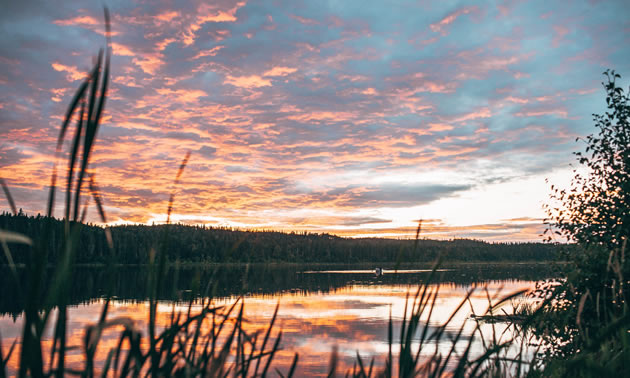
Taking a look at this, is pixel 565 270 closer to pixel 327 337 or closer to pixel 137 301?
pixel 327 337

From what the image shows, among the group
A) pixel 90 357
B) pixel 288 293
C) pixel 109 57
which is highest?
pixel 109 57

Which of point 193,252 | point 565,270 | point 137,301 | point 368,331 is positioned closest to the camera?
point 565,270

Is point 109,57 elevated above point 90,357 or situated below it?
above

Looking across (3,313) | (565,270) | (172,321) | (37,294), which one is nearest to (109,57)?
(37,294)

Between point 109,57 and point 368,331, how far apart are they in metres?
31.1

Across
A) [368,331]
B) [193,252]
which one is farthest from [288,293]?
[193,252]

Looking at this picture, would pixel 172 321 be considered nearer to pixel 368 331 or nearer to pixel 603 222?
pixel 603 222

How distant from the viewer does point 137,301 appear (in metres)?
45.8

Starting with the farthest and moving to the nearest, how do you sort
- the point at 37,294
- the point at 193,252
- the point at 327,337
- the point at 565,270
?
1. the point at 193,252
2. the point at 327,337
3. the point at 565,270
4. the point at 37,294

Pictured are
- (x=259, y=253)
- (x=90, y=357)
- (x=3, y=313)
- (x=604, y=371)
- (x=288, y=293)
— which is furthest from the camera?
(x=259, y=253)

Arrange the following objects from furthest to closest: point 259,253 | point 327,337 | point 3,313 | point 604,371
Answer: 1. point 259,253
2. point 3,313
3. point 327,337
4. point 604,371

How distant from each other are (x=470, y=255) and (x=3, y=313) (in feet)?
543

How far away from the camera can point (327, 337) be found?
93.8 ft

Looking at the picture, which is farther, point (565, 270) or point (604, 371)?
point (565, 270)
